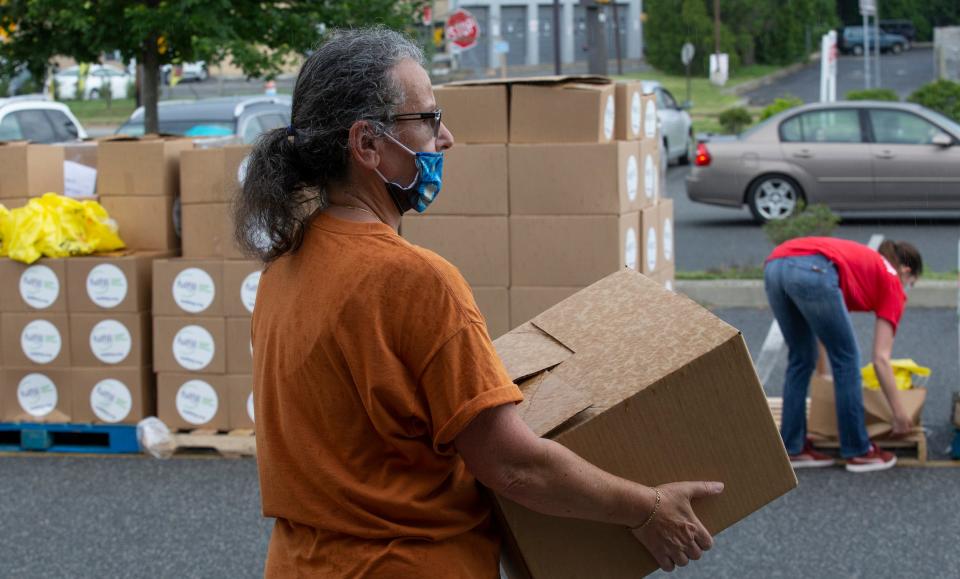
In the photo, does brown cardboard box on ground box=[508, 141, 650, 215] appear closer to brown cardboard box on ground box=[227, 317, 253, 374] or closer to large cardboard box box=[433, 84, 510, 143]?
large cardboard box box=[433, 84, 510, 143]

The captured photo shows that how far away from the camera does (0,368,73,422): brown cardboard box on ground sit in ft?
21.8

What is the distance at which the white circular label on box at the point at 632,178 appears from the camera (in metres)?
Result: 6.11

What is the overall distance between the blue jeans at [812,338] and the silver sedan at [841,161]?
8.72m

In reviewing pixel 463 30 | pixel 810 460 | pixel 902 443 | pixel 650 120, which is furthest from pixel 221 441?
pixel 463 30

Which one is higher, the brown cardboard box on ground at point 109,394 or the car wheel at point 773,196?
the car wheel at point 773,196

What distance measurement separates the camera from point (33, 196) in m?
6.91

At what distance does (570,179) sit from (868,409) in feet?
6.27

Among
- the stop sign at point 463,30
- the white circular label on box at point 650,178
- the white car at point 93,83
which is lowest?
the white circular label on box at point 650,178

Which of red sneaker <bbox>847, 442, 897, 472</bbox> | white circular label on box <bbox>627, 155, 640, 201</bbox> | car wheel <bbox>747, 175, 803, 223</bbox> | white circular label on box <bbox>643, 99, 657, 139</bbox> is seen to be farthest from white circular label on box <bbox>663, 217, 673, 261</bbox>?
car wheel <bbox>747, 175, 803, 223</bbox>

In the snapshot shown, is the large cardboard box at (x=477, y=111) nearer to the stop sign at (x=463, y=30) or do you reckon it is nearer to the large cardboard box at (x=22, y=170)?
the large cardboard box at (x=22, y=170)

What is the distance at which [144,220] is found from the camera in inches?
266

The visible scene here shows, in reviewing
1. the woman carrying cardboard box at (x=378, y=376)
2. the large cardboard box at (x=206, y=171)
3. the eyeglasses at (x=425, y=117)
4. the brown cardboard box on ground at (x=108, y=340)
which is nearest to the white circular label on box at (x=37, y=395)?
the brown cardboard box on ground at (x=108, y=340)

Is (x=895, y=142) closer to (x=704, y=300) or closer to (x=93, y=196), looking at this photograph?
(x=704, y=300)

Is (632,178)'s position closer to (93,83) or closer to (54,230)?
(54,230)
